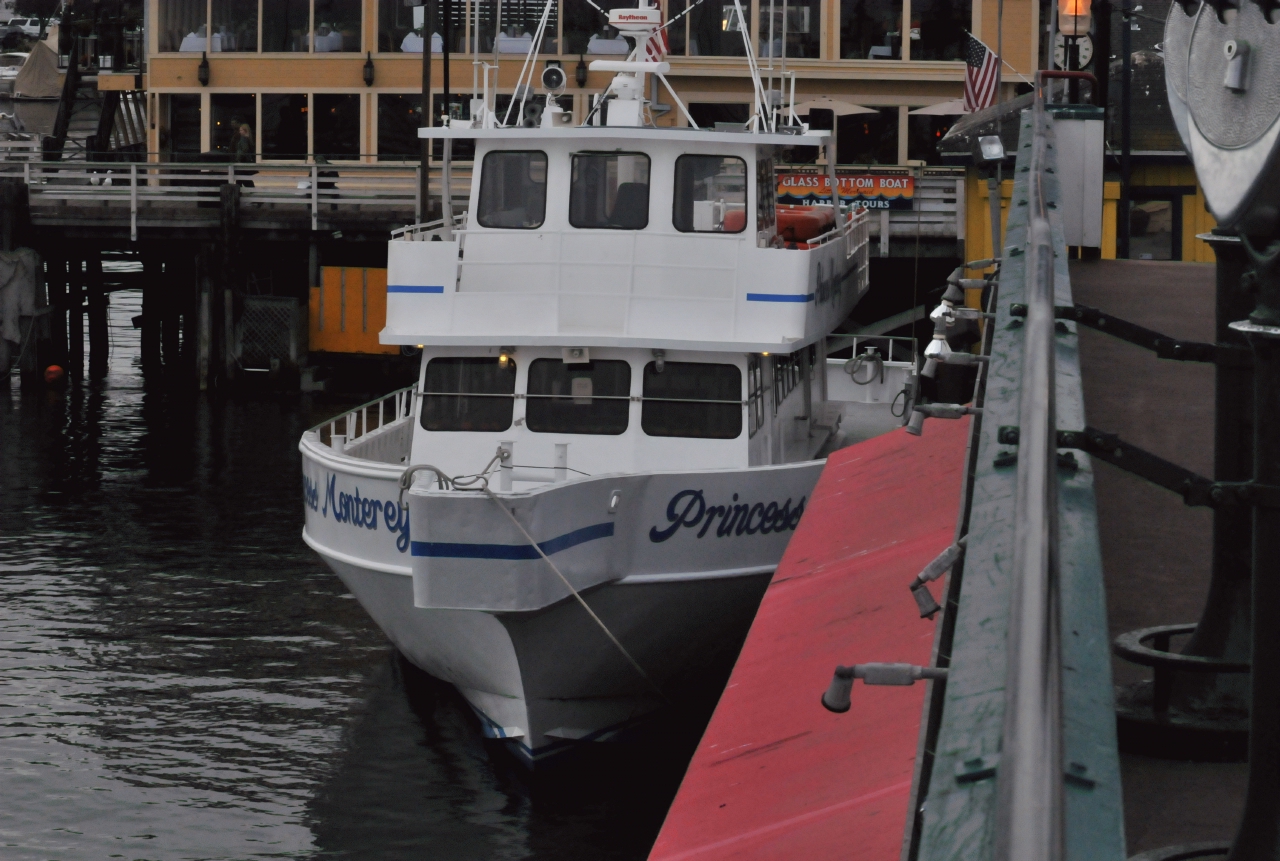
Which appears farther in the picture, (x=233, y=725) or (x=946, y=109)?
(x=946, y=109)

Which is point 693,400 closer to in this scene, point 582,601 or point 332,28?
point 582,601

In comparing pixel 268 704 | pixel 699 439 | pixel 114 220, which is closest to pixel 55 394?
pixel 114 220

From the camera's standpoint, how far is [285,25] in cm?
4019

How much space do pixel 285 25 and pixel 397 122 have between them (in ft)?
11.1

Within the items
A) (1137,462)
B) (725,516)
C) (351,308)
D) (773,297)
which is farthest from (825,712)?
(351,308)

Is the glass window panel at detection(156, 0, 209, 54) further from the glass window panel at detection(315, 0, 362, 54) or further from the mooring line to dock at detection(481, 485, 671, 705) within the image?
the mooring line to dock at detection(481, 485, 671, 705)

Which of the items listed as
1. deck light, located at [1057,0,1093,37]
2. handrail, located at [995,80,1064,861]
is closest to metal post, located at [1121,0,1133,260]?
deck light, located at [1057,0,1093,37]

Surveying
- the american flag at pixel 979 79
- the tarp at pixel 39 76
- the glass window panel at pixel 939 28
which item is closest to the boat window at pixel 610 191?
the american flag at pixel 979 79

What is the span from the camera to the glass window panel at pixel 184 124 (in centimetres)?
4072

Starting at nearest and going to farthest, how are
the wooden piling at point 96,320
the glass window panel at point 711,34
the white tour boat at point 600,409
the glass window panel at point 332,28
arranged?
1. the white tour boat at point 600,409
2. the wooden piling at point 96,320
3. the glass window panel at point 711,34
4. the glass window panel at point 332,28

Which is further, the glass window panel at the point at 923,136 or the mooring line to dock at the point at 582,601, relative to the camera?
the glass window panel at the point at 923,136

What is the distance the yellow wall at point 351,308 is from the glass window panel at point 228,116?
9.42 meters

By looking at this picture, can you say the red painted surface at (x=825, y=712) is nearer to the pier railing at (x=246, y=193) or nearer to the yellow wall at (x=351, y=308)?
the yellow wall at (x=351, y=308)

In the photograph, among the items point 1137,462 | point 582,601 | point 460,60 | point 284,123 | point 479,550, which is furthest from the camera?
point 284,123
